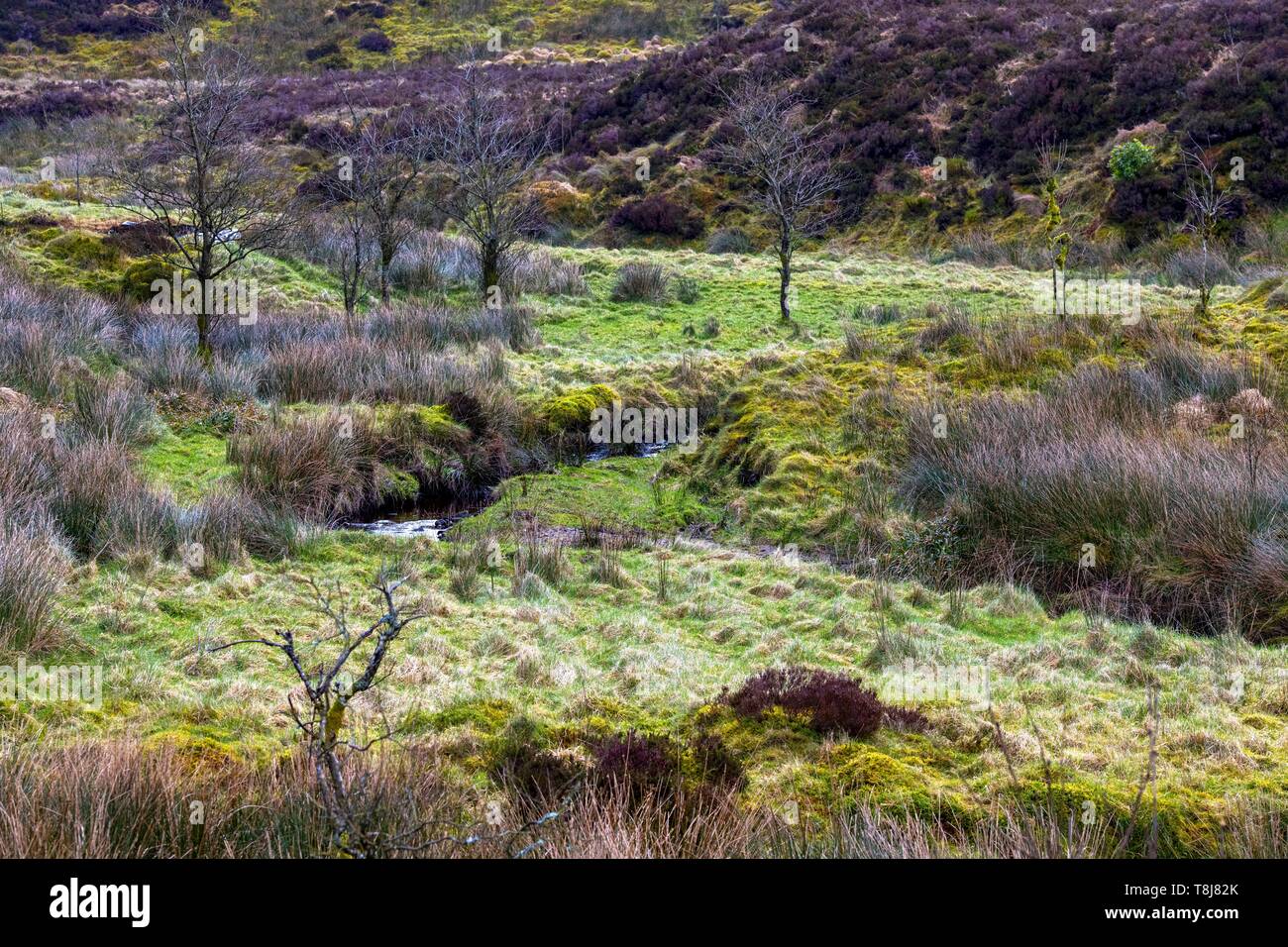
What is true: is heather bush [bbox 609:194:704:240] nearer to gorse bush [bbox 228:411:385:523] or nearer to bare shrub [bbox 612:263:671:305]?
bare shrub [bbox 612:263:671:305]

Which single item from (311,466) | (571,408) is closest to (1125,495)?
(571,408)

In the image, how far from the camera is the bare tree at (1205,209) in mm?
15961

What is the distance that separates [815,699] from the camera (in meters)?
4.27

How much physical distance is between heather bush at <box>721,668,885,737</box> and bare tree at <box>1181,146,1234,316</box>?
1351 cm

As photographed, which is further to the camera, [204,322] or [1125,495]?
[204,322]

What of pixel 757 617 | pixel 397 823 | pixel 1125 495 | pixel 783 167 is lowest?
pixel 757 617

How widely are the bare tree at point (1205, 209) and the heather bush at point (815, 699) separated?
1351 centimetres

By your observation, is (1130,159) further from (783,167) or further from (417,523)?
(417,523)

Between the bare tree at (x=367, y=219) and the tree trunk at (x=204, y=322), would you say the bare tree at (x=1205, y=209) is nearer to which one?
the bare tree at (x=367, y=219)

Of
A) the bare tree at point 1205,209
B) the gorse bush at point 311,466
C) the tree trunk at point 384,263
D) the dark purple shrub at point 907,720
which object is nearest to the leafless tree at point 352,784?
the dark purple shrub at point 907,720

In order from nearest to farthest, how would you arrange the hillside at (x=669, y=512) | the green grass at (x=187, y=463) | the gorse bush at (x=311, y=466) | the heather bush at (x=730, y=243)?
the hillside at (x=669, y=512)
the green grass at (x=187, y=463)
the gorse bush at (x=311, y=466)
the heather bush at (x=730, y=243)

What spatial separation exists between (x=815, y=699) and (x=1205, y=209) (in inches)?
608

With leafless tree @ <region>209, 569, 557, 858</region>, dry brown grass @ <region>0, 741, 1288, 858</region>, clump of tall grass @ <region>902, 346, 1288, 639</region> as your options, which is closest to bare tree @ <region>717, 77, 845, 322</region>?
clump of tall grass @ <region>902, 346, 1288, 639</region>

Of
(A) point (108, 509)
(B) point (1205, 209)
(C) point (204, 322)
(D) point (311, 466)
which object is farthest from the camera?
(B) point (1205, 209)
